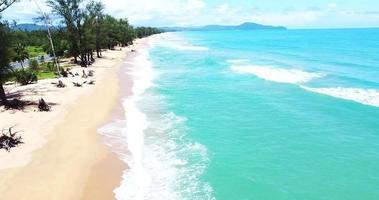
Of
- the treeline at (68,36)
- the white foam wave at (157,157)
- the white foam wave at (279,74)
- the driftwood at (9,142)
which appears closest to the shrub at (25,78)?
the treeline at (68,36)

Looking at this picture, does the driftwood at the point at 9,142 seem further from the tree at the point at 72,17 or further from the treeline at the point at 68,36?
the tree at the point at 72,17

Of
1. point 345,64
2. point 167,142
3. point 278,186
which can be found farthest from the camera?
point 345,64

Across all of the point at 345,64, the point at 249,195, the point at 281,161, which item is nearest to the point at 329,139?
the point at 281,161

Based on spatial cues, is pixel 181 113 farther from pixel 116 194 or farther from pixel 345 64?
pixel 345 64

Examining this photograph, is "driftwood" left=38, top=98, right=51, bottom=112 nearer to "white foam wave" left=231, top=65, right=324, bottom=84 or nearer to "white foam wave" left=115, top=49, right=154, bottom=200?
"white foam wave" left=115, top=49, right=154, bottom=200

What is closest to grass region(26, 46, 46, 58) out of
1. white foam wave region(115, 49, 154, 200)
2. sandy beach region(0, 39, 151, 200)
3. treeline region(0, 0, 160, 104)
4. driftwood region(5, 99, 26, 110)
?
treeline region(0, 0, 160, 104)

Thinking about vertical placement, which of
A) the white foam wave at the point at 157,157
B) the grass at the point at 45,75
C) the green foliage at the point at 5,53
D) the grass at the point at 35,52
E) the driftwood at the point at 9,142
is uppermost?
the green foliage at the point at 5,53

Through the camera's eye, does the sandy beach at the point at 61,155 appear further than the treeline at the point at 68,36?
No
